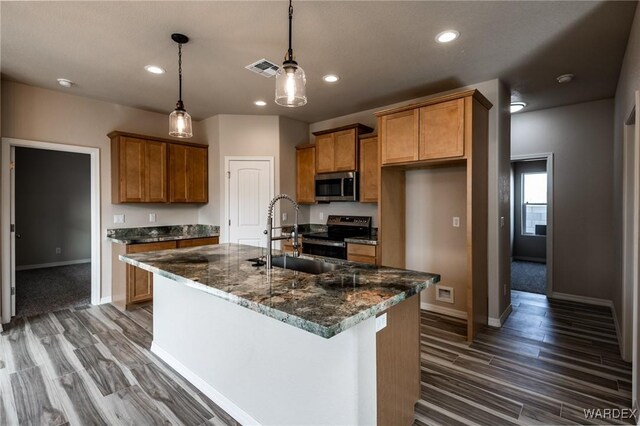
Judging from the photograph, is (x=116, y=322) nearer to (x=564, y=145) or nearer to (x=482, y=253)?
(x=482, y=253)

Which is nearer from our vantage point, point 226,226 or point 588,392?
point 588,392

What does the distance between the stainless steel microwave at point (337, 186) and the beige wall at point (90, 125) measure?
2.17m

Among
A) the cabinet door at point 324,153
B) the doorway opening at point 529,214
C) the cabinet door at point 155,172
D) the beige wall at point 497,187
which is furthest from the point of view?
the doorway opening at point 529,214

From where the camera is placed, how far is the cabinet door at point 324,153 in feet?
15.2

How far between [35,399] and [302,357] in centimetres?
202

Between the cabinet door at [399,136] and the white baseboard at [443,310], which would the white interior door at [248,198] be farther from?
the white baseboard at [443,310]

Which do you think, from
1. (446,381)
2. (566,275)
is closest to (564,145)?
(566,275)

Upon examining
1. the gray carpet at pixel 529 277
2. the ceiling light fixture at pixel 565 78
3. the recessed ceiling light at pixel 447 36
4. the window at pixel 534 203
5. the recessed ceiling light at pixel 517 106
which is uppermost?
the recessed ceiling light at pixel 517 106

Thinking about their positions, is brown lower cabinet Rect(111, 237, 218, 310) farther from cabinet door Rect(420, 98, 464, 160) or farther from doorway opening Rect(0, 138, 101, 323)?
cabinet door Rect(420, 98, 464, 160)

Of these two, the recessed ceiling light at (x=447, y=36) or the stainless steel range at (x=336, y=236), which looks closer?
the recessed ceiling light at (x=447, y=36)

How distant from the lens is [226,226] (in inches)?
190

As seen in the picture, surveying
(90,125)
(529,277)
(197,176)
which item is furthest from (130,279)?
(529,277)

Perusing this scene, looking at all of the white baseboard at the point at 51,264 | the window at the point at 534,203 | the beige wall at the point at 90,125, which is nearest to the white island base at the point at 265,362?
the beige wall at the point at 90,125

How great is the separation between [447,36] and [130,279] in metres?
4.30
